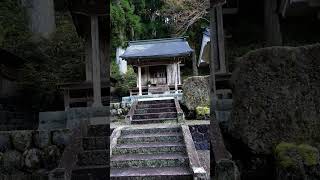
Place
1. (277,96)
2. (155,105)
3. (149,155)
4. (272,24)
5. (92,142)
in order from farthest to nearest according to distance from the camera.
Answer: (155,105)
(92,142)
(149,155)
(277,96)
(272,24)

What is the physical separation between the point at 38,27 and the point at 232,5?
1.64m

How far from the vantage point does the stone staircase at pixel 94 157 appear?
227 centimetres

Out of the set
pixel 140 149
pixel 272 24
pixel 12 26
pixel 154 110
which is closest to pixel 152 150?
pixel 140 149

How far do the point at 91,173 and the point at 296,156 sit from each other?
146cm

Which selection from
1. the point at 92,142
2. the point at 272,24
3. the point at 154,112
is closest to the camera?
the point at 272,24

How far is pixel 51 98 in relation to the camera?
2588mm

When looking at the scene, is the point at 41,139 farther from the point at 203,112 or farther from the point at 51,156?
the point at 203,112

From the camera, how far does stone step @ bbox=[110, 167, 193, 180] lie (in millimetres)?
2082

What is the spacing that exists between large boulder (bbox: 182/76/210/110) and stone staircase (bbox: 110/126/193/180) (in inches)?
17.1

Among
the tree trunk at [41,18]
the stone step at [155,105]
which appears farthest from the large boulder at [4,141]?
the stone step at [155,105]

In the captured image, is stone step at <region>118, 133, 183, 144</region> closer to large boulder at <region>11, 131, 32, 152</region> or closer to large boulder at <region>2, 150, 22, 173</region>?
large boulder at <region>11, 131, 32, 152</region>

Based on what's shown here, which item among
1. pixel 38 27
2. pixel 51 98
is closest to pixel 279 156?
pixel 51 98

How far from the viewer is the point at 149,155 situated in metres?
2.35

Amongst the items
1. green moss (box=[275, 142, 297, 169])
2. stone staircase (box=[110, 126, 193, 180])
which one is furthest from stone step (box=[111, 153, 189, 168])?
green moss (box=[275, 142, 297, 169])
